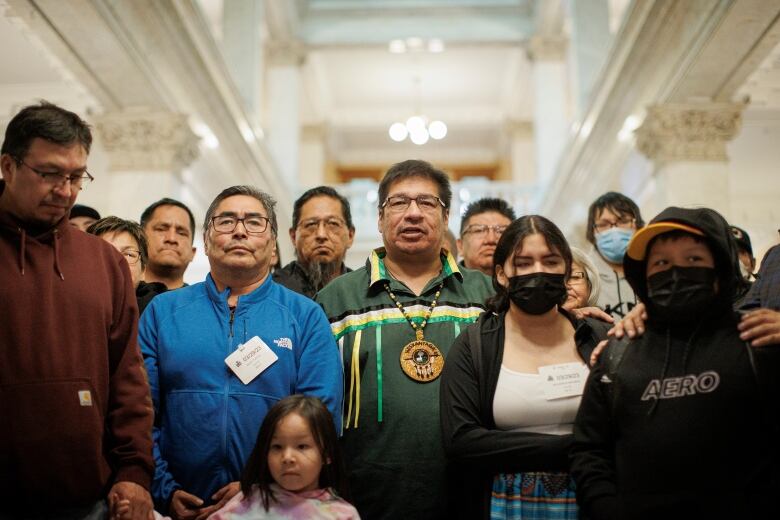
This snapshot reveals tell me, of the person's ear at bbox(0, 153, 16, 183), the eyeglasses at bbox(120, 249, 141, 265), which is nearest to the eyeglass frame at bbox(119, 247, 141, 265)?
the eyeglasses at bbox(120, 249, 141, 265)

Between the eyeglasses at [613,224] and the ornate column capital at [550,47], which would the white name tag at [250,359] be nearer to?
the eyeglasses at [613,224]

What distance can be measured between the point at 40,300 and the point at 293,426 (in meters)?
0.89

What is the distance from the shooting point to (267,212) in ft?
9.79

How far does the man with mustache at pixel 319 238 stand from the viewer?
12.8 ft

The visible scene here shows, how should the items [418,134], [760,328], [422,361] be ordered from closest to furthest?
[760,328] → [422,361] → [418,134]

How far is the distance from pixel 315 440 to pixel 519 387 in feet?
2.37

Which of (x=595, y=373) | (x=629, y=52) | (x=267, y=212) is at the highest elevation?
(x=629, y=52)

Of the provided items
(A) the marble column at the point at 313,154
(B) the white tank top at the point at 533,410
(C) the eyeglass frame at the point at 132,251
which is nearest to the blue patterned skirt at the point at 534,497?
(B) the white tank top at the point at 533,410

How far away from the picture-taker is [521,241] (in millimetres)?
2631

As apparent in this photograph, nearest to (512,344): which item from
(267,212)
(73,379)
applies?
(267,212)

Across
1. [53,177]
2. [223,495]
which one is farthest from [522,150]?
[53,177]

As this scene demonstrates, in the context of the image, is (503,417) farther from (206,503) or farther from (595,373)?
(206,503)

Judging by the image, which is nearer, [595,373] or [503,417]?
[595,373]

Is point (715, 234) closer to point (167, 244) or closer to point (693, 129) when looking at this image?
point (167, 244)
